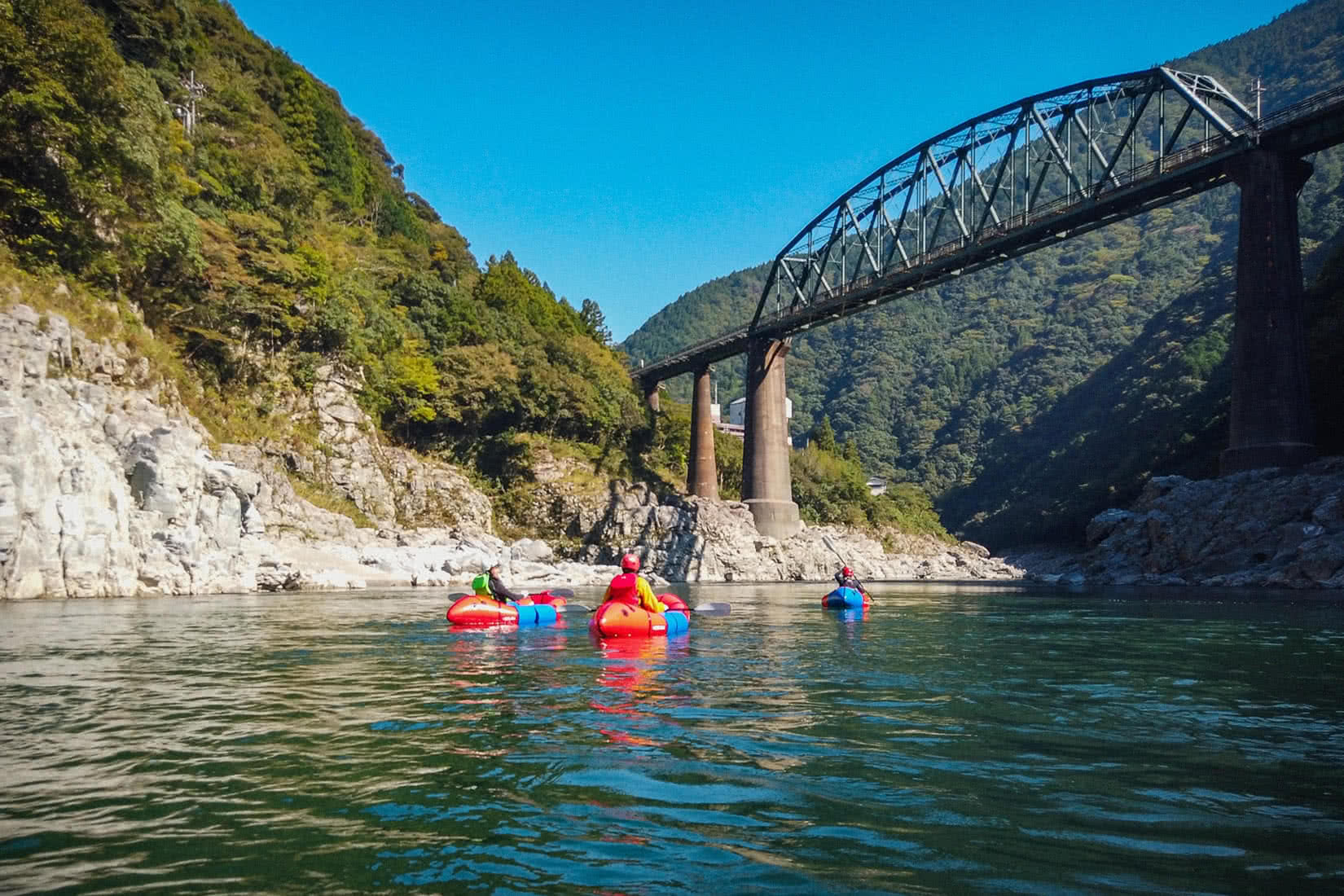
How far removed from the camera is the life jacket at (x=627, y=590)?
48.0 feet

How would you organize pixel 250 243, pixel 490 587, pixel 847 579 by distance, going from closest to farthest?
pixel 490 587 → pixel 847 579 → pixel 250 243

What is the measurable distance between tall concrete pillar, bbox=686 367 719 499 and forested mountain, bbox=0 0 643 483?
156 inches

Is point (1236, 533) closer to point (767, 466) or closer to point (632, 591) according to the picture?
point (632, 591)

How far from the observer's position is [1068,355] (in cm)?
11419

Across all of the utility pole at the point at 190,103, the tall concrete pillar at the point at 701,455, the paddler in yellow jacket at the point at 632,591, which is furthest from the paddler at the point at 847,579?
the utility pole at the point at 190,103

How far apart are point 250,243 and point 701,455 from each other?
30379 millimetres

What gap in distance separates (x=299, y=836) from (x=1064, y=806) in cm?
414

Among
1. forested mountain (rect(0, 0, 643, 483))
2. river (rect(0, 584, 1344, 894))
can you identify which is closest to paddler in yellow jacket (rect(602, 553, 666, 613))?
river (rect(0, 584, 1344, 894))

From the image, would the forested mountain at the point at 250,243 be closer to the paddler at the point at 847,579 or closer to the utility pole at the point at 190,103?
the utility pole at the point at 190,103

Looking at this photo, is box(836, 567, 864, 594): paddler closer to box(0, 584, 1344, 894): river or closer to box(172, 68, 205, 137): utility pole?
box(0, 584, 1344, 894): river

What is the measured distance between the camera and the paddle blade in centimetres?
2081

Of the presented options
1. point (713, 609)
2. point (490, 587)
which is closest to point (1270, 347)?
point (713, 609)

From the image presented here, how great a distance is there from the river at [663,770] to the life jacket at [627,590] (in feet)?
5.99

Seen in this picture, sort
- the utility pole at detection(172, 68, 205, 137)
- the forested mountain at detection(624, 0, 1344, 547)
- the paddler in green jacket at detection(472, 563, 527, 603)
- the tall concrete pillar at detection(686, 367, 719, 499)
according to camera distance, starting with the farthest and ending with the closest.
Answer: the forested mountain at detection(624, 0, 1344, 547) < the tall concrete pillar at detection(686, 367, 719, 499) < the utility pole at detection(172, 68, 205, 137) < the paddler in green jacket at detection(472, 563, 527, 603)
